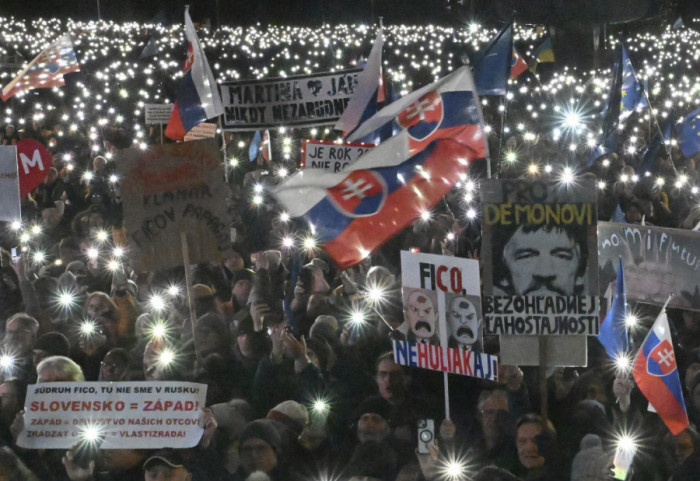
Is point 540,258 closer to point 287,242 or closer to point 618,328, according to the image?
point 618,328

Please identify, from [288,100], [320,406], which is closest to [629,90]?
[288,100]

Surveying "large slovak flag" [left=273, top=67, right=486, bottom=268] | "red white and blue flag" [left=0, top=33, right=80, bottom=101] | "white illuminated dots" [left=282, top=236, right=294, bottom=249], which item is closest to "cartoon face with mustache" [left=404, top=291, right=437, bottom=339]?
"large slovak flag" [left=273, top=67, right=486, bottom=268]

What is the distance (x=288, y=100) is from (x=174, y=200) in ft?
12.2

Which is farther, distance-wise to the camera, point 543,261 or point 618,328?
point 618,328

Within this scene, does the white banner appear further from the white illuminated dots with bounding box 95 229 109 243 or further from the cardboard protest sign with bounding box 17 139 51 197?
the cardboard protest sign with bounding box 17 139 51 197

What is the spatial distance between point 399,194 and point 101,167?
26.7 feet

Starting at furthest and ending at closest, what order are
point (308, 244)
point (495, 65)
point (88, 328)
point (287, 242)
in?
1. point (495, 65)
2. point (287, 242)
3. point (308, 244)
4. point (88, 328)

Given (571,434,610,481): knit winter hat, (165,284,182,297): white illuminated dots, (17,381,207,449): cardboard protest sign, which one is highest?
(165,284,182,297): white illuminated dots

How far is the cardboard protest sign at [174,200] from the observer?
259 inches

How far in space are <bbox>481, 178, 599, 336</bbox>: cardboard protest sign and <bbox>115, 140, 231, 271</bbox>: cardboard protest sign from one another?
203cm

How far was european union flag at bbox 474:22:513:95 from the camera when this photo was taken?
11383mm

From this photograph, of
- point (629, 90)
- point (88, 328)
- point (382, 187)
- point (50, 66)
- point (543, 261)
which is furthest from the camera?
point (50, 66)

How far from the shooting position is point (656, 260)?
21.9 ft

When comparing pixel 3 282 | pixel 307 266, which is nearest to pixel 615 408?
pixel 307 266
